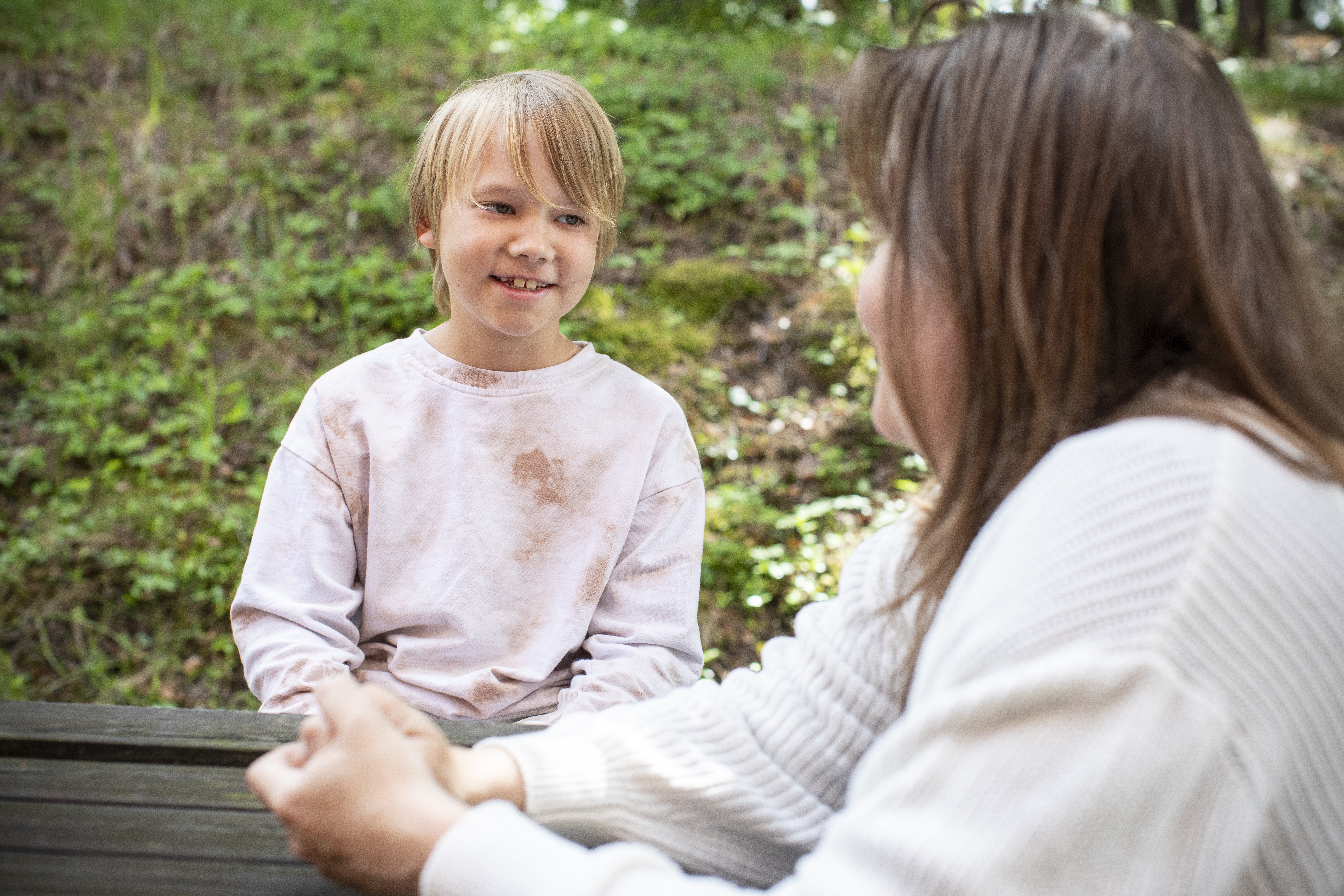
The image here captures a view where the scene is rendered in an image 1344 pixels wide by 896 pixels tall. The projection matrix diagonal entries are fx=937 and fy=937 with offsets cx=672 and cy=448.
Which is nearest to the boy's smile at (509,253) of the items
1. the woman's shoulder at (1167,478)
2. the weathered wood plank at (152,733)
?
the weathered wood plank at (152,733)

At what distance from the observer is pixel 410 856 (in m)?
0.85

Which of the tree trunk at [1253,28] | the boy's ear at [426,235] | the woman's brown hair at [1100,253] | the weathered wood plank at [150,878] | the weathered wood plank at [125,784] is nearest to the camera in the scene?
the woman's brown hair at [1100,253]

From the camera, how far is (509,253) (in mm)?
1688

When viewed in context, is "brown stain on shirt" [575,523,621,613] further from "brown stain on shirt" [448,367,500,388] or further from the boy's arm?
"brown stain on shirt" [448,367,500,388]

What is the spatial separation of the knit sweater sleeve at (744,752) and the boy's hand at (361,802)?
16 cm

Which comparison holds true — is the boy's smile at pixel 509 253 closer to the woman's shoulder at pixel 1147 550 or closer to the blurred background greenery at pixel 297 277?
the woman's shoulder at pixel 1147 550

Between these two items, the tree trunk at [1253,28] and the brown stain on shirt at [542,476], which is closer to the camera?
the brown stain on shirt at [542,476]

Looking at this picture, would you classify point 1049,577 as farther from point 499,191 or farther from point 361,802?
point 499,191

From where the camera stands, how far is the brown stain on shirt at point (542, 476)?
1.74 m

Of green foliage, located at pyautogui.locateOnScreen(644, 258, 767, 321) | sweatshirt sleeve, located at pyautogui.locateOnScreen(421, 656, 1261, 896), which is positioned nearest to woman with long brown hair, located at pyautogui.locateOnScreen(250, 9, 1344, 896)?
sweatshirt sleeve, located at pyautogui.locateOnScreen(421, 656, 1261, 896)

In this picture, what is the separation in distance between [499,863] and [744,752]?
374 millimetres

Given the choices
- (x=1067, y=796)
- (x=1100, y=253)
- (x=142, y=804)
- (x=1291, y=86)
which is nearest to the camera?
(x=1067, y=796)

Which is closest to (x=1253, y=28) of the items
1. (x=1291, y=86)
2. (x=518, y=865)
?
(x=1291, y=86)

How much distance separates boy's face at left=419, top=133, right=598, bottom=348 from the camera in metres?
1.68
